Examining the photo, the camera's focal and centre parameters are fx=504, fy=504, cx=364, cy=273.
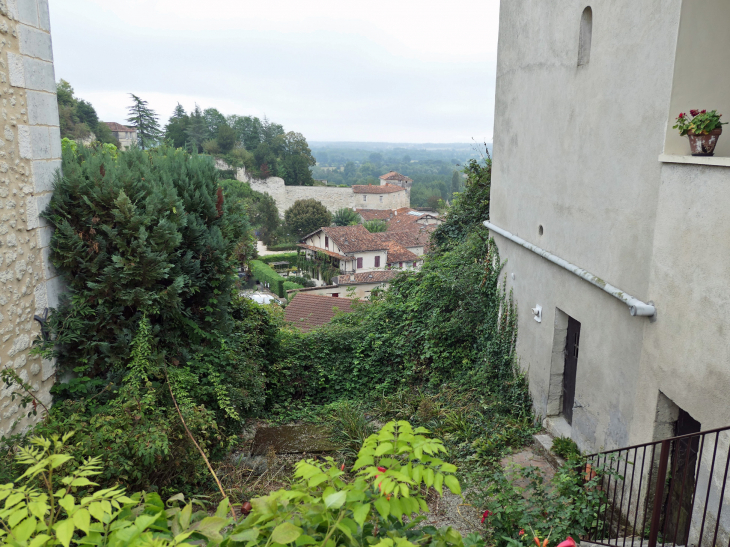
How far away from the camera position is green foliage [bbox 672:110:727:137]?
12.2 feet

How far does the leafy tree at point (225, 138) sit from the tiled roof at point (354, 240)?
29.4 m

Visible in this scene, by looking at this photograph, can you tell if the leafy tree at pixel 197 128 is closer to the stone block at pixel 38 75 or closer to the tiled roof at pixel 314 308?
the tiled roof at pixel 314 308

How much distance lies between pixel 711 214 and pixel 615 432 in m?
2.38

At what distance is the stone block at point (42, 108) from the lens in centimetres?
466

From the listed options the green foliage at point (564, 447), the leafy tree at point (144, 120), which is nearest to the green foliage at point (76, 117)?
the leafy tree at point (144, 120)

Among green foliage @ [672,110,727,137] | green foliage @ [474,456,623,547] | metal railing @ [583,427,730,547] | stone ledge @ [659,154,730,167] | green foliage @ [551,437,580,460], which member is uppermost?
green foliage @ [672,110,727,137]

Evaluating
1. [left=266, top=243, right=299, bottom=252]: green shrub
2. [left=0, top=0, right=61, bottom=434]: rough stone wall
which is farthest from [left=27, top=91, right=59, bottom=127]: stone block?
[left=266, top=243, right=299, bottom=252]: green shrub

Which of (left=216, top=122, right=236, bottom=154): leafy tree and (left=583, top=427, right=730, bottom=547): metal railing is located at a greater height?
(left=216, top=122, right=236, bottom=154): leafy tree

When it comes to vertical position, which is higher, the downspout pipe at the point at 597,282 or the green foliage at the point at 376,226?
the downspout pipe at the point at 597,282

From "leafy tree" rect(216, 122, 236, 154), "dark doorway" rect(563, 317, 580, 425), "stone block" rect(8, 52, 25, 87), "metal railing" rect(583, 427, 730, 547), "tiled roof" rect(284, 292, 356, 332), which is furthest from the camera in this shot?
"leafy tree" rect(216, 122, 236, 154)

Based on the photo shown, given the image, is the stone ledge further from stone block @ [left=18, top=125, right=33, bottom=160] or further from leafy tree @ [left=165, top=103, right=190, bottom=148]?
leafy tree @ [left=165, top=103, right=190, bottom=148]

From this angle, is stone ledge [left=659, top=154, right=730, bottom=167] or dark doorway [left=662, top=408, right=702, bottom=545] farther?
dark doorway [left=662, top=408, right=702, bottom=545]

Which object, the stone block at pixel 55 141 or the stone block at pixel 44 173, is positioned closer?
the stone block at pixel 44 173

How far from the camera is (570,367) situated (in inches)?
243
